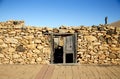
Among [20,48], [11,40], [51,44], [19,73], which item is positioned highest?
[11,40]

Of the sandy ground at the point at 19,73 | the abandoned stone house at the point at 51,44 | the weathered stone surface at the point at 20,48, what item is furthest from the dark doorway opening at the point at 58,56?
the sandy ground at the point at 19,73

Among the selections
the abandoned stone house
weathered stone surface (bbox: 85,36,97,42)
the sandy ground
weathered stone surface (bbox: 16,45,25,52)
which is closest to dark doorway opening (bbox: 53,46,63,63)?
the abandoned stone house

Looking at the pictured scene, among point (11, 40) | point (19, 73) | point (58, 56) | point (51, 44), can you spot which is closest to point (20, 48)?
point (11, 40)

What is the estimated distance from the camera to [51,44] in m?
12.4

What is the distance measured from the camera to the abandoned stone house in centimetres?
1223

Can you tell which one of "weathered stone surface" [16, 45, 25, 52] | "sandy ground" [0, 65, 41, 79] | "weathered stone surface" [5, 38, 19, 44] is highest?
"weathered stone surface" [5, 38, 19, 44]

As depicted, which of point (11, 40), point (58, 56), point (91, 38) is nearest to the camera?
point (91, 38)

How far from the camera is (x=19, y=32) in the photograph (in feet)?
40.5

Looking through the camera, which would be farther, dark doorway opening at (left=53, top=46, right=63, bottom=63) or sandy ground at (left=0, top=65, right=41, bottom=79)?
dark doorway opening at (left=53, top=46, right=63, bottom=63)

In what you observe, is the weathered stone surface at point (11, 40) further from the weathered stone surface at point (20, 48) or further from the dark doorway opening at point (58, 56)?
the dark doorway opening at point (58, 56)

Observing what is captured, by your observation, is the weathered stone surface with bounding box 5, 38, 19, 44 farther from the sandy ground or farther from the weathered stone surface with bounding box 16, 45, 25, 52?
the sandy ground

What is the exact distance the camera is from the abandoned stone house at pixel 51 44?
1223 centimetres

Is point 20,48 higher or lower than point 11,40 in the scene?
lower

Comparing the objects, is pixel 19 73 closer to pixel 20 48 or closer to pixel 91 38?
pixel 20 48
